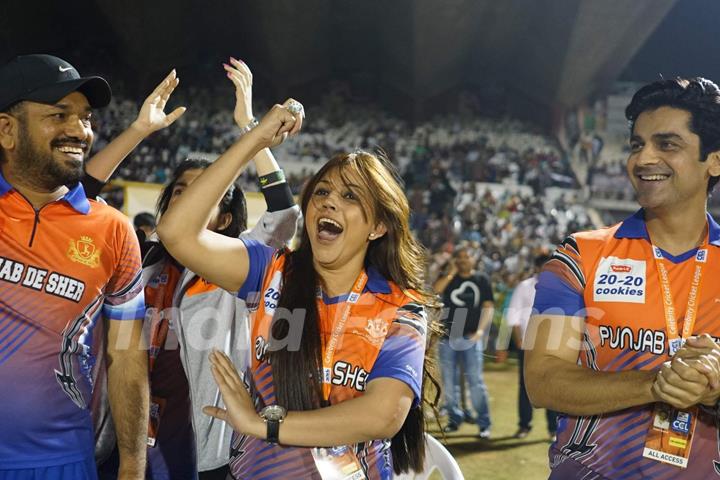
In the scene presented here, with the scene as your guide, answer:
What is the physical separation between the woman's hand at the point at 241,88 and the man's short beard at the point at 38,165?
59 centimetres

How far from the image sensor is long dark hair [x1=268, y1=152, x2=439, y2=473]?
194 cm

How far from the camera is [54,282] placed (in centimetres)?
202

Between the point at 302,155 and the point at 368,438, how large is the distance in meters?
15.5

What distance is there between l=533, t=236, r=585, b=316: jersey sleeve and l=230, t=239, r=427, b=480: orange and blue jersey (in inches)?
15.1

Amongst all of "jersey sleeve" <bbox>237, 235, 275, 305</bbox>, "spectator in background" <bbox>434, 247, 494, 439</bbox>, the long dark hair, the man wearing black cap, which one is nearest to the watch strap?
the long dark hair

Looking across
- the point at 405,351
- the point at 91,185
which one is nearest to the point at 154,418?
the point at 91,185

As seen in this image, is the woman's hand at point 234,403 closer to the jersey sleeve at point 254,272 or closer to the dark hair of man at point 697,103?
the jersey sleeve at point 254,272

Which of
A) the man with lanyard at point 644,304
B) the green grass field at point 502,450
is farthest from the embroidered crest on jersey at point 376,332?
the green grass field at point 502,450

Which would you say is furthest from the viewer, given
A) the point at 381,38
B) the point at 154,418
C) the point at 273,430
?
the point at 381,38

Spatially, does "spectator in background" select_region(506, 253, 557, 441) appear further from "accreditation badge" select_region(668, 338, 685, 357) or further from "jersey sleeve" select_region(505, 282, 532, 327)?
"accreditation badge" select_region(668, 338, 685, 357)

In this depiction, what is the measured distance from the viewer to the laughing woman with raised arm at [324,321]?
73.4 inches

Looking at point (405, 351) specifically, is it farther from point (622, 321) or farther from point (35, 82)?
point (35, 82)

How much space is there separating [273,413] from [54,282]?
2.46 ft

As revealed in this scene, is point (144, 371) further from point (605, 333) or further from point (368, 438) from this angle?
point (605, 333)
